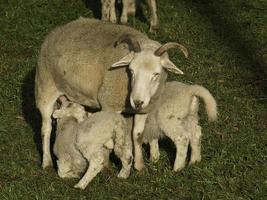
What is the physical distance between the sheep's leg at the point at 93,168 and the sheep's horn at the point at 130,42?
0.98m

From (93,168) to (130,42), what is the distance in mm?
1205

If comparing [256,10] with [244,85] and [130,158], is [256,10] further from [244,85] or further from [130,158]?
[130,158]

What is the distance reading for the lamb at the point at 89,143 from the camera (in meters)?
6.34

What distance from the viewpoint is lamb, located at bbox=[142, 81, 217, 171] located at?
6.77 m

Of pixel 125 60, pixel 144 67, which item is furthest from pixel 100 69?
pixel 144 67

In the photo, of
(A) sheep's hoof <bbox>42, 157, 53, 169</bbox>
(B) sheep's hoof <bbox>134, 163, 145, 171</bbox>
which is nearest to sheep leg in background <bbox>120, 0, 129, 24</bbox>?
(A) sheep's hoof <bbox>42, 157, 53, 169</bbox>

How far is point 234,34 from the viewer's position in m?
11.4

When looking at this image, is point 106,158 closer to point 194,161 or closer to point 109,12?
point 194,161

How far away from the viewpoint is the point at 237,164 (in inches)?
264

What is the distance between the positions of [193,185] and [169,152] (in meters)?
1.05

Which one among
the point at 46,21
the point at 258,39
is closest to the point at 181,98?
the point at 258,39

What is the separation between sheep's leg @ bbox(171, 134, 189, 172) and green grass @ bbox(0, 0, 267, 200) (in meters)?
0.11

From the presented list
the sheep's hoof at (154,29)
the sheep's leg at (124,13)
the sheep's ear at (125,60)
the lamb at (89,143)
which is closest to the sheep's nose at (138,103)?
the lamb at (89,143)

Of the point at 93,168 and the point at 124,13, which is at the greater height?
the point at 93,168
